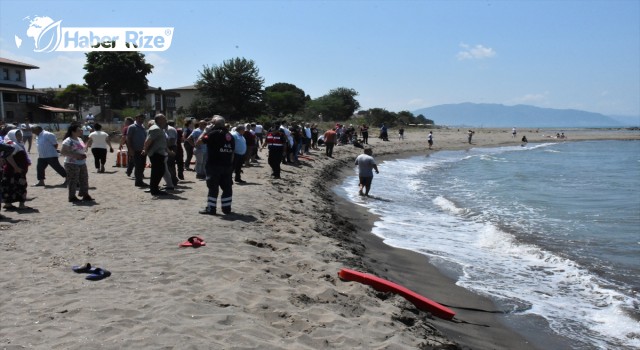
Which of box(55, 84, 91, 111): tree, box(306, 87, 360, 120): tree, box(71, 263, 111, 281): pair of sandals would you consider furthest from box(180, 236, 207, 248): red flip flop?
box(306, 87, 360, 120): tree

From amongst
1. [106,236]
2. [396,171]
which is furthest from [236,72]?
[106,236]

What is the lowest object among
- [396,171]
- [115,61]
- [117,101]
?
[396,171]

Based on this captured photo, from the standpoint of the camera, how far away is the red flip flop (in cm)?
683

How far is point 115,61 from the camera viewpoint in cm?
5438

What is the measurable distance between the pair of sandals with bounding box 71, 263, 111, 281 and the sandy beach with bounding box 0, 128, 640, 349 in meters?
0.08

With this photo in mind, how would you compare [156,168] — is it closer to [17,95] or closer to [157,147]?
[157,147]

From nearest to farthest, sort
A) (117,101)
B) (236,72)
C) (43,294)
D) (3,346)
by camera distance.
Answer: (3,346) → (43,294) → (236,72) → (117,101)

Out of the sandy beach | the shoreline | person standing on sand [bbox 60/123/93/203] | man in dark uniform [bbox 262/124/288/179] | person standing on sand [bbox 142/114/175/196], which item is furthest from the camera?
man in dark uniform [bbox 262/124/288/179]

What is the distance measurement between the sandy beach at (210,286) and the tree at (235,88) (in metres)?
44.2

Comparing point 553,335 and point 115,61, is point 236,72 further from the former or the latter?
point 553,335

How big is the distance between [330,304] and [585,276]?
16.0 feet

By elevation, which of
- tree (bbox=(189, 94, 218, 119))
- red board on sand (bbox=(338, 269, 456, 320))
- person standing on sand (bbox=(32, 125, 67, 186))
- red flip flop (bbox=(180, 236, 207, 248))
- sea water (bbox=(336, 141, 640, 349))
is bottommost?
sea water (bbox=(336, 141, 640, 349))

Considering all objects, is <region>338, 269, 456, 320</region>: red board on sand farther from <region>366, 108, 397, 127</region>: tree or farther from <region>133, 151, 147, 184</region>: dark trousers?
<region>366, 108, 397, 127</region>: tree

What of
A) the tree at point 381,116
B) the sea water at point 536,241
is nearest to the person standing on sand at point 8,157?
the sea water at point 536,241
